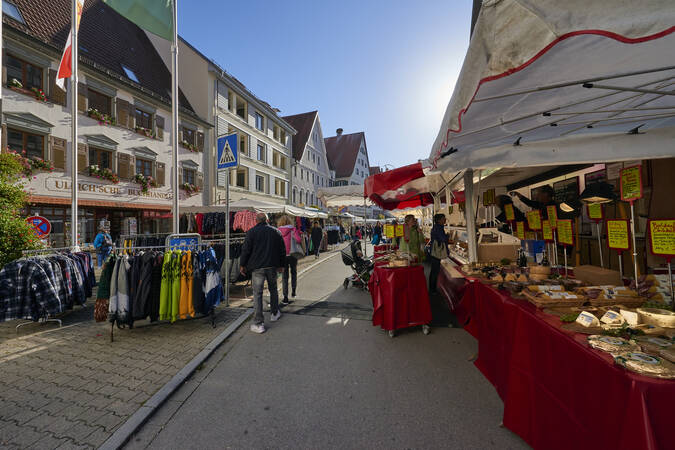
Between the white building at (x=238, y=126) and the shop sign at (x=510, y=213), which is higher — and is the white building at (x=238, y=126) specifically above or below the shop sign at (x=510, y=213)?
above

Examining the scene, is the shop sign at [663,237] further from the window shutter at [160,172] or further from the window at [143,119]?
the window at [143,119]

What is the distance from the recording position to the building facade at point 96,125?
10.7 metres

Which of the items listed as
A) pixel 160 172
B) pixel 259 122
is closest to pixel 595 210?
pixel 160 172

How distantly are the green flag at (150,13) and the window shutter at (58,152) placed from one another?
7886 millimetres

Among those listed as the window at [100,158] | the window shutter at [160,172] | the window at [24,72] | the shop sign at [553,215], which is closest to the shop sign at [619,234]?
the shop sign at [553,215]

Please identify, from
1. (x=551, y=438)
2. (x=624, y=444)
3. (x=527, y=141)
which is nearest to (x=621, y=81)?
(x=527, y=141)

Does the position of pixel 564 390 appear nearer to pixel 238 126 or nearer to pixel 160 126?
pixel 160 126

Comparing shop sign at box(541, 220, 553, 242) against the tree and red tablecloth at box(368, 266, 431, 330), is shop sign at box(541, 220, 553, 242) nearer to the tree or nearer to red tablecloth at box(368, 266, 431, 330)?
red tablecloth at box(368, 266, 431, 330)

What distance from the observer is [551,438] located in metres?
1.87

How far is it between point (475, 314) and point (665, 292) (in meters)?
1.73

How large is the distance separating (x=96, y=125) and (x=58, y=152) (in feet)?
7.28

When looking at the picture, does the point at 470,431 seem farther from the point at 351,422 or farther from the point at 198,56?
the point at 198,56

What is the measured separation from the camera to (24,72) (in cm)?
1080

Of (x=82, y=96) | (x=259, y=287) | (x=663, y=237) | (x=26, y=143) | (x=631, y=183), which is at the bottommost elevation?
(x=259, y=287)
